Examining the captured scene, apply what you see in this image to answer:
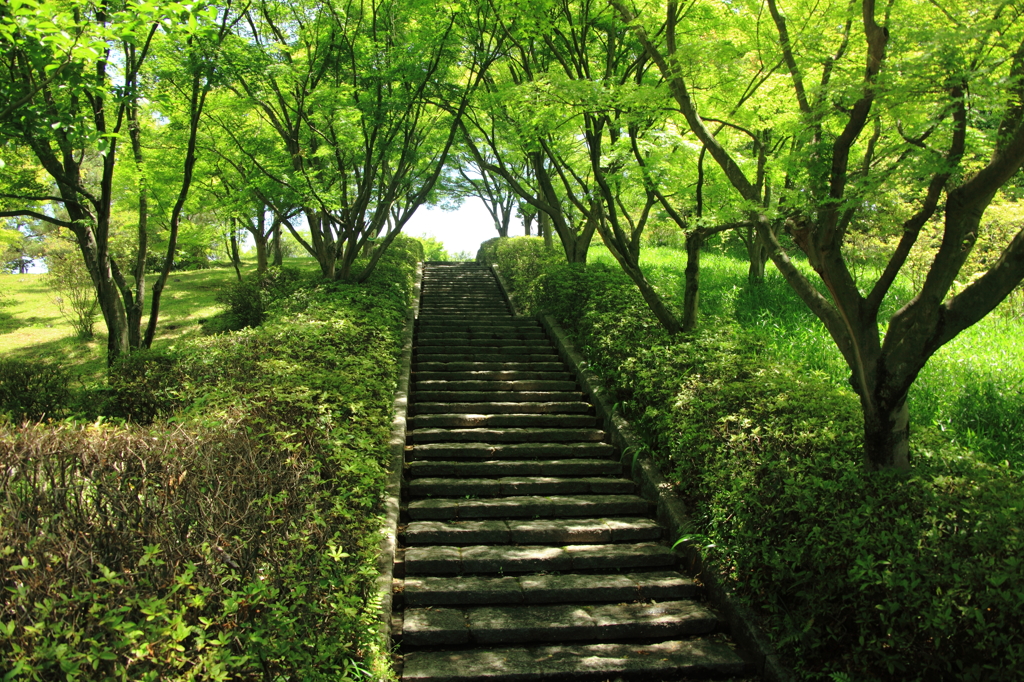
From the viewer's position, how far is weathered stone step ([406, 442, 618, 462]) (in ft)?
25.1

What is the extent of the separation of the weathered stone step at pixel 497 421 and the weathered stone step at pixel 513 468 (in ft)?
2.87

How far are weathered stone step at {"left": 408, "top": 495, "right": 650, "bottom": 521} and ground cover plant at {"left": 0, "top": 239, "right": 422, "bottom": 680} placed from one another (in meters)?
0.74

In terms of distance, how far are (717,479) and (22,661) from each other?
4.99 meters

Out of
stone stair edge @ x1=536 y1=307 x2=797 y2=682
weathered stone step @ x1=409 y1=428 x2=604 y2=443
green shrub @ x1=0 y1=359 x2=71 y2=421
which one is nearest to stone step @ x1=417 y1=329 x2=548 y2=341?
stone stair edge @ x1=536 y1=307 x2=797 y2=682

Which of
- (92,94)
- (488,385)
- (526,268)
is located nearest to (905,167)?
(488,385)

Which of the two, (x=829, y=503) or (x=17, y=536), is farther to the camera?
(x=829, y=503)

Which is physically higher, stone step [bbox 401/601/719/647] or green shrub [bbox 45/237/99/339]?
green shrub [bbox 45/237/99/339]

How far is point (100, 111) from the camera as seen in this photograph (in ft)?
28.4

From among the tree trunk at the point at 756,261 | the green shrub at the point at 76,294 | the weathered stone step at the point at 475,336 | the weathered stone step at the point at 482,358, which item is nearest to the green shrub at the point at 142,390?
the weathered stone step at the point at 482,358

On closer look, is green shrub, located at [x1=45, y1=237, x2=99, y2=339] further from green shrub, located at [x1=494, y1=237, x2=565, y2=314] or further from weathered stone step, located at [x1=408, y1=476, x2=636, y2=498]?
weathered stone step, located at [x1=408, y1=476, x2=636, y2=498]

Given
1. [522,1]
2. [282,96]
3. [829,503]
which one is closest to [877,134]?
[829,503]

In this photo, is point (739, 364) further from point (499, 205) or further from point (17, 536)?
point (499, 205)

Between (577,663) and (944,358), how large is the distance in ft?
19.0

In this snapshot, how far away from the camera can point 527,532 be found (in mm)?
6152
